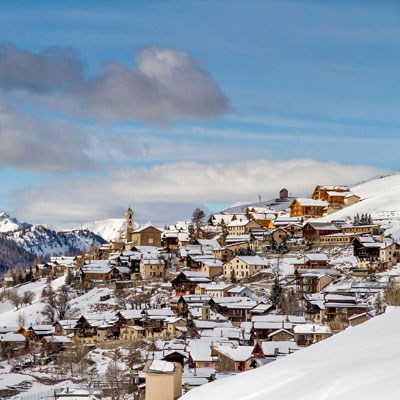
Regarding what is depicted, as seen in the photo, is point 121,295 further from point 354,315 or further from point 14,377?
point 354,315

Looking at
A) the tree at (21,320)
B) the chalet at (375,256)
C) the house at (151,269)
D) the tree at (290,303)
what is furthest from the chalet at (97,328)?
the chalet at (375,256)

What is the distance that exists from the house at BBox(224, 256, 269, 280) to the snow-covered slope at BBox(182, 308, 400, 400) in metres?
66.1

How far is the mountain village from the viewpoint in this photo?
5419 cm

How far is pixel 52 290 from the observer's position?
9394cm

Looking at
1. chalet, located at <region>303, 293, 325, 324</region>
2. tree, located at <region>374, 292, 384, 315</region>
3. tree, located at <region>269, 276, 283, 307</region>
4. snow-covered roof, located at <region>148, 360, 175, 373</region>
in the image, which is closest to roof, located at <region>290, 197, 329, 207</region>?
tree, located at <region>269, 276, 283, 307</region>

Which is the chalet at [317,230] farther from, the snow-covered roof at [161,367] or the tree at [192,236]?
the snow-covered roof at [161,367]

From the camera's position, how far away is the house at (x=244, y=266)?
82500 millimetres

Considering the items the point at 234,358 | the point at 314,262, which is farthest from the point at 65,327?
the point at 234,358

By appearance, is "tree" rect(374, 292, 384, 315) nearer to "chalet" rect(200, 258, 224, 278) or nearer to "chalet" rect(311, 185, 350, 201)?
"chalet" rect(200, 258, 224, 278)

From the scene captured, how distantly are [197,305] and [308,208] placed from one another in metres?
47.6

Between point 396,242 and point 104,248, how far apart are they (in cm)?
6064

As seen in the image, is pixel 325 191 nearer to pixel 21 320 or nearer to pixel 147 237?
pixel 147 237

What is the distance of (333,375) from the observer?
11.2 metres

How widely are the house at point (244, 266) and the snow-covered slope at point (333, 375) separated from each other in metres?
66.1
